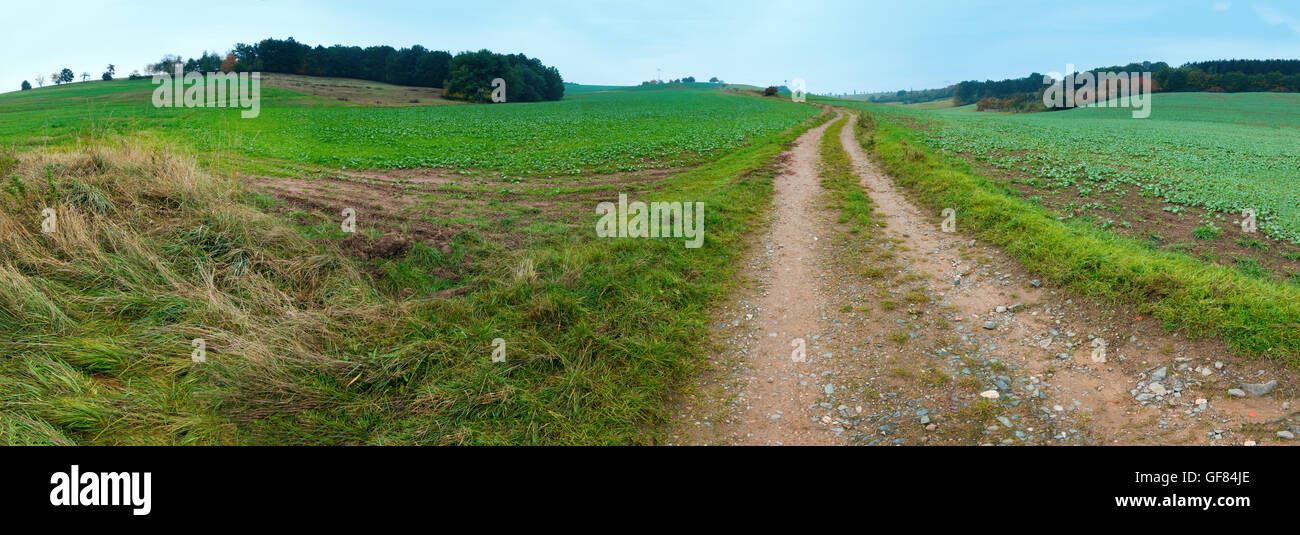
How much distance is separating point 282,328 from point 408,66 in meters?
114

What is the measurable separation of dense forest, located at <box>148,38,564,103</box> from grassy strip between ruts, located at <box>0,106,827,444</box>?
79.8 metres

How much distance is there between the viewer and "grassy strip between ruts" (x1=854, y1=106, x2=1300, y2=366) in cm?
584

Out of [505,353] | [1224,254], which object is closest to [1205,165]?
[1224,254]

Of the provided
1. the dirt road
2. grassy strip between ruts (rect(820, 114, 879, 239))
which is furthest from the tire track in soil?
grassy strip between ruts (rect(820, 114, 879, 239))

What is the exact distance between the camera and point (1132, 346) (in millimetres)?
6133

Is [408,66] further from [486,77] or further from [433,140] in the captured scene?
[433,140]

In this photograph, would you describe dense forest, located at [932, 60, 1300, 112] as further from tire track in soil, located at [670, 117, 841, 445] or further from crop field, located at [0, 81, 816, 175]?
tire track in soil, located at [670, 117, 841, 445]

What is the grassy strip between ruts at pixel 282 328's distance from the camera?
5020 mm

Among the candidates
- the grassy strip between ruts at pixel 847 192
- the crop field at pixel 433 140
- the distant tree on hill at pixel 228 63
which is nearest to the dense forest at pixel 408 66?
the distant tree on hill at pixel 228 63

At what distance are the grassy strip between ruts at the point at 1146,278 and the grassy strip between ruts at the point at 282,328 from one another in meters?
5.24

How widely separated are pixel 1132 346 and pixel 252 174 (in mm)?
19710

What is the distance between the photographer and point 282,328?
620cm

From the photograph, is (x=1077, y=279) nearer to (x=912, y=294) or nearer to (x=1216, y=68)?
(x=912, y=294)

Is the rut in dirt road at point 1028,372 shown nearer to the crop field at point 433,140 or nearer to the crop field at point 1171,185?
the crop field at point 1171,185
